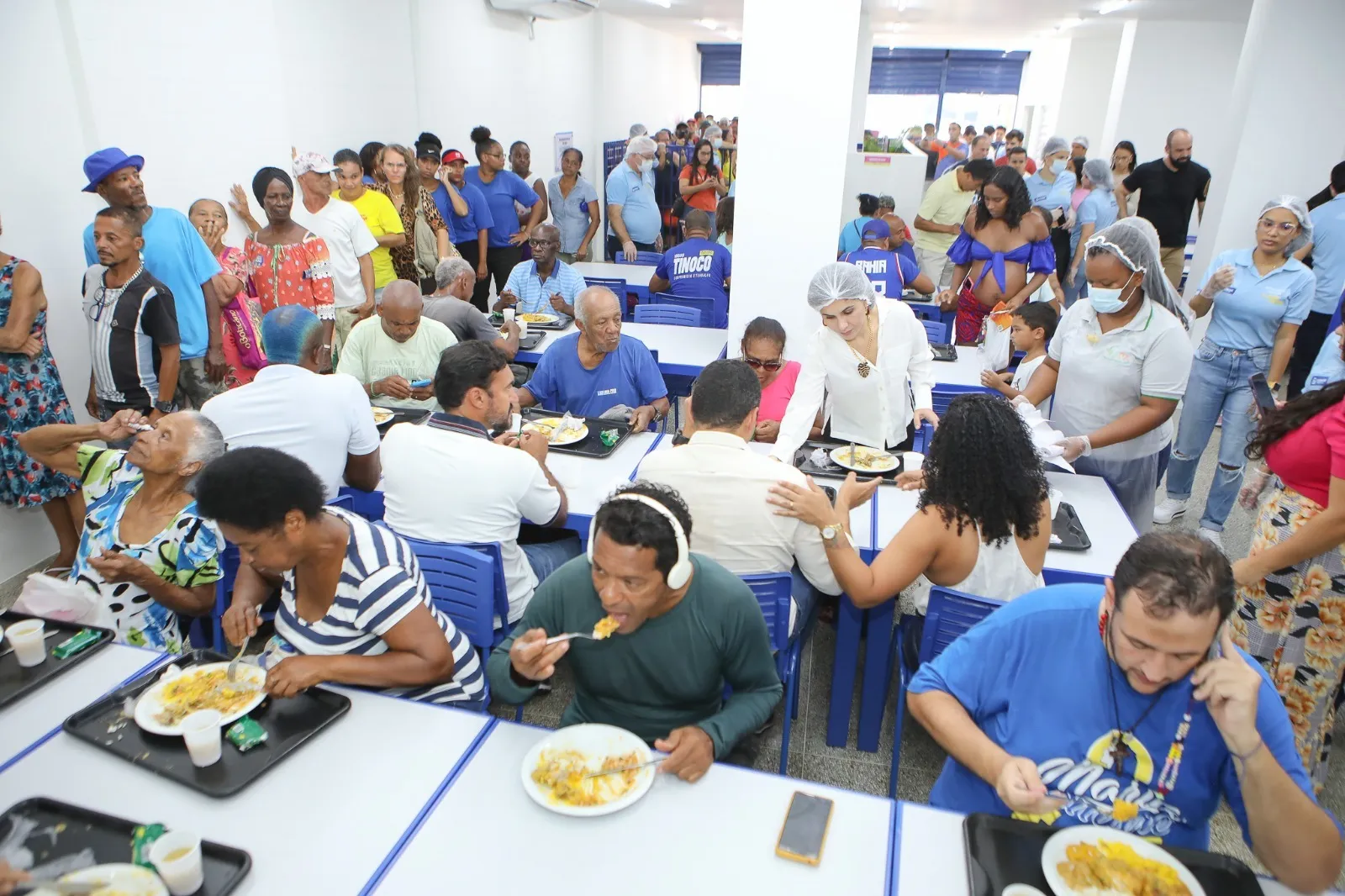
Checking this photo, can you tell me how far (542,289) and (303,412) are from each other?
3084 mm

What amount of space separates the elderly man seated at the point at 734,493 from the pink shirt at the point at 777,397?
134 cm

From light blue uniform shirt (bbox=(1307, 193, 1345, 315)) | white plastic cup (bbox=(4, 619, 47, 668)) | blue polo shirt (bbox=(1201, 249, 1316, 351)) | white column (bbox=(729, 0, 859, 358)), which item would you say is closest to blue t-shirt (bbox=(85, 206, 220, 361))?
white plastic cup (bbox=(4, 619, 47, 668))

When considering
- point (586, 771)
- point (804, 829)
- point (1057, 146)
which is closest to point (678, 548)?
point (586, 771)

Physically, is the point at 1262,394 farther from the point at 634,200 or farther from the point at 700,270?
the point at 634,200

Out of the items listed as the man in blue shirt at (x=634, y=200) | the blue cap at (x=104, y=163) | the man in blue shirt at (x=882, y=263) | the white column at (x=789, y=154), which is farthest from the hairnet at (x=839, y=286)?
the man in blue shirt at (x=634, y=200)

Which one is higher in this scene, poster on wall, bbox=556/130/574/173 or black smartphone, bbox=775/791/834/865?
poster on wall, bbox=556/130/574/173

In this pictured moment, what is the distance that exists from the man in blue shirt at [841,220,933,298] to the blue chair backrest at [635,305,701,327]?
121cm

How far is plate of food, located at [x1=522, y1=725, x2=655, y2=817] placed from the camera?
5.50ft

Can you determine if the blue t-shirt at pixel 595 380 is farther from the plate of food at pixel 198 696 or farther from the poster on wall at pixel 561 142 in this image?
the poster on wall at pixel 561 142

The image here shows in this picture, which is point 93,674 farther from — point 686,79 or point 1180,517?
point 686,79

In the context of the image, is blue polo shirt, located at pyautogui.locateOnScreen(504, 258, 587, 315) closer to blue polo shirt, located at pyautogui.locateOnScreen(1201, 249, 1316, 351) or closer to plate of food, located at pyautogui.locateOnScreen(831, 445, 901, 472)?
plate of food, located at pyautogui.locateOnScreen(831, 445, 901, 472)

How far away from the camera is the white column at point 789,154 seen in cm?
429

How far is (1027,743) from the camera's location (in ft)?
5.65

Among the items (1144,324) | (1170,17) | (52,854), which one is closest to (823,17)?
(1144,324)
